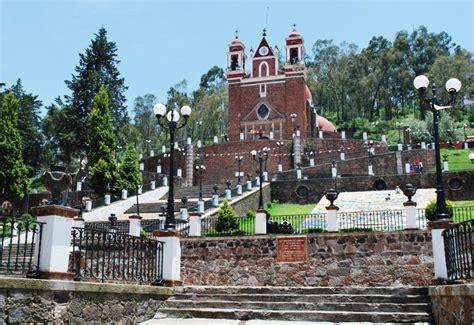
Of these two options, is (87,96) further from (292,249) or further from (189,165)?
(292,249)

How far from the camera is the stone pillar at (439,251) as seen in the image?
9.63m

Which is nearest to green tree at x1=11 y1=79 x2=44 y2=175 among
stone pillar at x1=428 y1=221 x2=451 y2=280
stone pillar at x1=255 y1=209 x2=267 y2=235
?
stone pillar at x1=255 y1=209 x2=267 y2=235

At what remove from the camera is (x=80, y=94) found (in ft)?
138

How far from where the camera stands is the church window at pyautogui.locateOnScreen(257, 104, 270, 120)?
50000 mm

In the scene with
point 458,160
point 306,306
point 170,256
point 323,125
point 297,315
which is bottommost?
point 297,315

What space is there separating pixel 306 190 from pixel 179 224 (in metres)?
13.0

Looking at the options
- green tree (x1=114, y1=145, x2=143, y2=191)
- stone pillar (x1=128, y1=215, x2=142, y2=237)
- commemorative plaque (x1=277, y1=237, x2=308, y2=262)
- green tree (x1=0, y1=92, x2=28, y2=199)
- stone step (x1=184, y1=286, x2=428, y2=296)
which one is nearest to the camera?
stone step (x1=184, y1=286, x2=428, y2=296)

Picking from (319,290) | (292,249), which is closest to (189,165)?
(292,249)

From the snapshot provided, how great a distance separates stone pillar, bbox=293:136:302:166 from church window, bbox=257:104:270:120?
852 cm

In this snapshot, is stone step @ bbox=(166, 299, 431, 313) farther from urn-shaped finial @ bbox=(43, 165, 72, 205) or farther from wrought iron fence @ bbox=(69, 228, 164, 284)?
urn-shaped finial @ bbox=(43, 165, 72, 205)

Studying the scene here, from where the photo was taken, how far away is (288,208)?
96.9 feet

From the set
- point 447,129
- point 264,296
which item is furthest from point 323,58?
point 264,296

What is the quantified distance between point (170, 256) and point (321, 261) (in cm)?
702

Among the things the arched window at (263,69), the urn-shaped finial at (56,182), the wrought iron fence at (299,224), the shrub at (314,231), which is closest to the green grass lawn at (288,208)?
the wrought iron fence at (299,224)
